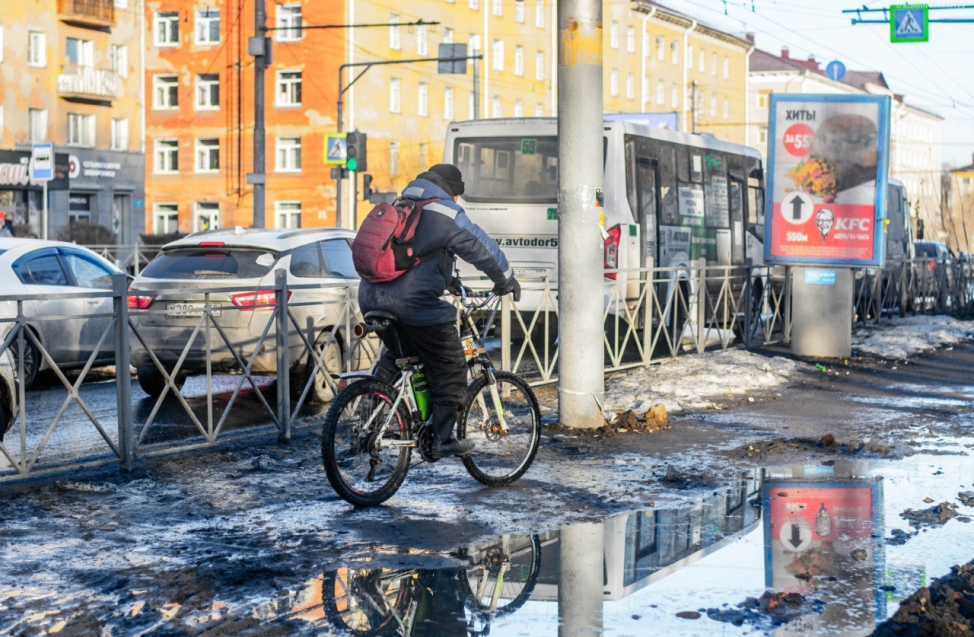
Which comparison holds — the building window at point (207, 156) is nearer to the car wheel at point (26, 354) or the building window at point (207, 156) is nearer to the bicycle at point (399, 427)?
the car wheel at point (26, 354)

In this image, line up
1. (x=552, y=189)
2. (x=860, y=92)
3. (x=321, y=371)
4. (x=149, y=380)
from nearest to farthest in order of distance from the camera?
(x=321, y=371)
(x=149, y=380)
(x=552, y=189)
(x=860, y=92)

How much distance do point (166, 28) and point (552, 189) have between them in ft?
157

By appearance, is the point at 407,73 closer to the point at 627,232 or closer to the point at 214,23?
the point at 214,23

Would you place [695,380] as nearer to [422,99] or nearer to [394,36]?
[394,36]

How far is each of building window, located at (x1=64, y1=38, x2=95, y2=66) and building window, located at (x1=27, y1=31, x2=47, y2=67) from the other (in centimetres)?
134

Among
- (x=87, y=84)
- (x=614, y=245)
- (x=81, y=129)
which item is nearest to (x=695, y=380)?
(x=614, y=245)

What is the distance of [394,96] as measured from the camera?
5931 centimetres

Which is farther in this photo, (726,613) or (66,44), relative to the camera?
(66,44)

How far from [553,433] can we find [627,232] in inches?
352

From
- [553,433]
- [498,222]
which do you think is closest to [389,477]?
[553,433]

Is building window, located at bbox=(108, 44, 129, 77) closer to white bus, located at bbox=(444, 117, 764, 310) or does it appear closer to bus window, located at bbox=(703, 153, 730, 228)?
bus window, located at bbox=(703, 153, 730, 228)

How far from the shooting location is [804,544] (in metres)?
6.43

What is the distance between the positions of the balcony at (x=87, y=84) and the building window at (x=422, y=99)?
1363 centimetres

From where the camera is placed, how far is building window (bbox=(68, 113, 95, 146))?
51.9 m
